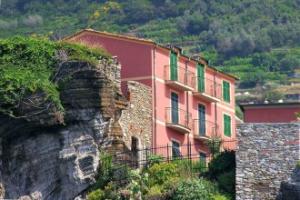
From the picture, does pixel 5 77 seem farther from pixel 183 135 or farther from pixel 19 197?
pixel 183 135

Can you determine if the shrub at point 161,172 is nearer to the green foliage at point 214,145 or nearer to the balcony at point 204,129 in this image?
the green foliage at point 214,145

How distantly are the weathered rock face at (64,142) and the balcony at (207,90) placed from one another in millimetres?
11056

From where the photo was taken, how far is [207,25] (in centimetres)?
16062

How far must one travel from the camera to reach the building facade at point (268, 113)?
68.9 metres

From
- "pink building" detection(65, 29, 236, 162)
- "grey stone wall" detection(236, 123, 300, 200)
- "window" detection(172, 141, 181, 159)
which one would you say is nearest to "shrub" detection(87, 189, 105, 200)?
"grey stone wall" detection(236, 123, 300, 200)

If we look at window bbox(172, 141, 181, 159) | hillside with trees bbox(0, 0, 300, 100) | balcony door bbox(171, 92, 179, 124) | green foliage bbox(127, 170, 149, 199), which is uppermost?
hillside with trees bbox(0, 0, 300, 100)

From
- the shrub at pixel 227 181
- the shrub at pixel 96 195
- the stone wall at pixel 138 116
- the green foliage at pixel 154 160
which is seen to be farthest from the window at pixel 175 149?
the shrub at pixel 96 195

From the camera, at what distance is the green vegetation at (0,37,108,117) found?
209ft

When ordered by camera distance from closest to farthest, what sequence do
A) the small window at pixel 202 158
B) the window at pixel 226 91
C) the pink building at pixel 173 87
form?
1. the small window at pixel 202 158
2. the pink building at pixel 173 87
3. the window at pixel 226 91

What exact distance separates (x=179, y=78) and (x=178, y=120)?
217cm

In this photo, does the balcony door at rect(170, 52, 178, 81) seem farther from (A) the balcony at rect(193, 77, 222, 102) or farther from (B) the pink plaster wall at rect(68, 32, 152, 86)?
(A) the balcony at rect(193, 77, 222, 102)

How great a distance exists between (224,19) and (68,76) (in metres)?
97.5

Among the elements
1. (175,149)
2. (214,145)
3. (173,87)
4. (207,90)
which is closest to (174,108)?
(173,87)

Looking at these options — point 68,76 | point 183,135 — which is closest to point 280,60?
point 183,135
